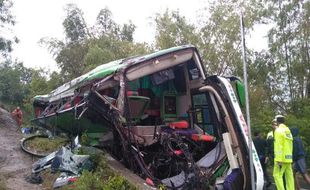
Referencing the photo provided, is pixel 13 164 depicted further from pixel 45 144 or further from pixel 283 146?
pixel 283 146

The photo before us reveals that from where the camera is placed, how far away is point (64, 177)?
22.8ft

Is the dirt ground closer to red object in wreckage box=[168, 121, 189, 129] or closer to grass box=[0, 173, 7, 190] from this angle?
grass box=[0, 173, 7, 190]

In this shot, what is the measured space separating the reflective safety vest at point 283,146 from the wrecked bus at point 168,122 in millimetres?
552

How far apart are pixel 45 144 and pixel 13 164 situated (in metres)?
1.93

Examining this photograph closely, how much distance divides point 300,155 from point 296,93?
16216 mm

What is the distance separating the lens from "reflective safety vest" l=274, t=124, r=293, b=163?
7127mm

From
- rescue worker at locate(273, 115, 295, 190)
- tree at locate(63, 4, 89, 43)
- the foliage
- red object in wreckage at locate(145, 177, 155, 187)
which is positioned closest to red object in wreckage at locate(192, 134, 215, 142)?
rescue worker at locate(273, 115, 295, 190)

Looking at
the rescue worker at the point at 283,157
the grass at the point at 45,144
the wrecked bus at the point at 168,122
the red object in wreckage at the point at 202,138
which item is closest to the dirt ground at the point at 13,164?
the grass at the point at 45,144

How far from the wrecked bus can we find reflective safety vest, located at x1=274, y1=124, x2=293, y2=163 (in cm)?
55

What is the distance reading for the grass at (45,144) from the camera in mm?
10202

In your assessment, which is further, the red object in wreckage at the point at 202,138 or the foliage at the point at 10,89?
the foliage at the point at 10,89

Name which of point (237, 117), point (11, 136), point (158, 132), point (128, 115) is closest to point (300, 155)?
point (237, 117)

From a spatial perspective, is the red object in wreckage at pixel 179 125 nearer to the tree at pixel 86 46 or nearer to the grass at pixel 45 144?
the grass at pixel 45 144

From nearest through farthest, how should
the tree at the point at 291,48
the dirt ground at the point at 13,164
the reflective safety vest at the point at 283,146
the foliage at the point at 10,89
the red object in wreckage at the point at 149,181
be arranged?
1. the red object in wreckage at the point at 149,181
2. the dirt ground at the point at 13,164
3. the reflective safety vest at the point at 283,146
4. the tree at the point at 291,48
5. the foliage at the point at 10,89
